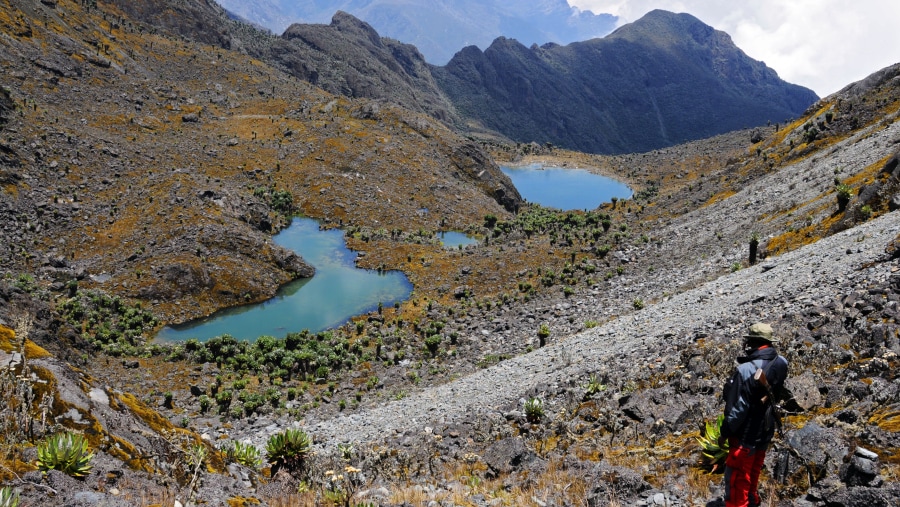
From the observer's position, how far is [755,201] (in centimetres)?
3344

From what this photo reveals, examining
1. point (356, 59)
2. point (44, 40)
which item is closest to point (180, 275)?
point (44, 40)

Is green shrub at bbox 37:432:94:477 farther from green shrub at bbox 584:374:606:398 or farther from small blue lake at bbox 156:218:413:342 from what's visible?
small blue lake at bbox 156:218:413:342

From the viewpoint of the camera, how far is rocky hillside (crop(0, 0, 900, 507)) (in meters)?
8.35

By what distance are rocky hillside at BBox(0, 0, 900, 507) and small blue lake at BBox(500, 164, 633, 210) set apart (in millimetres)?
15666

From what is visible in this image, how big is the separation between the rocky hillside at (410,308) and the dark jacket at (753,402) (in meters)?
1.02

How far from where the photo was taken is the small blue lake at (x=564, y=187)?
83.1 m

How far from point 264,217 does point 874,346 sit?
1797 inches

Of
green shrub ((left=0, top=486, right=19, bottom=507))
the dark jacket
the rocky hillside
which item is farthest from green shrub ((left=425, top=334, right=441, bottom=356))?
green shrub ((left=0, top=486, right=19, bottom=507))

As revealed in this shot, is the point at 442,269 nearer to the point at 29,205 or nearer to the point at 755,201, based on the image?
Answer: the point at 755,201

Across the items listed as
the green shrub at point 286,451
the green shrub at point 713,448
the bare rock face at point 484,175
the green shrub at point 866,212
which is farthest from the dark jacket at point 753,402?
the bare rock face at point 484,175

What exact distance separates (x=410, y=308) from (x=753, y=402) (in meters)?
28.0

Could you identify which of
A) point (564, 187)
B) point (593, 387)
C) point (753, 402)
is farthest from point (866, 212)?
point (564, 187)

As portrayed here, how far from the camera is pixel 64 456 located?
6879 millimetres

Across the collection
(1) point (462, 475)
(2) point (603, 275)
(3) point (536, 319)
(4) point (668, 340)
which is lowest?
(1) point (462, 475)
